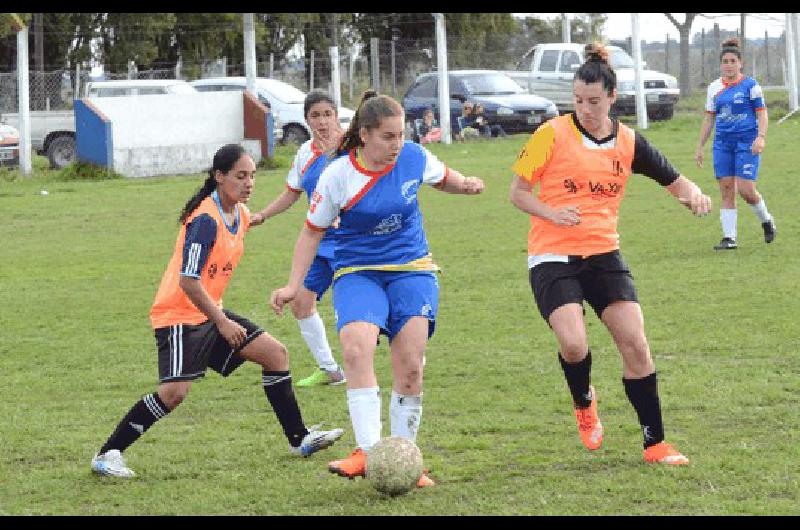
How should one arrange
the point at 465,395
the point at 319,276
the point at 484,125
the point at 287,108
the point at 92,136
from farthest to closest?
the point at 484,125 → the point at 287,108 → the point at 92,136 → the point at 319,276 → the point at 465,395

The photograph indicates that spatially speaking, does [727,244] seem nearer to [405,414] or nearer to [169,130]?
[405,414]

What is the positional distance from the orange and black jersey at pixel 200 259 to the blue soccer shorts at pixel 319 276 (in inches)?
68.1

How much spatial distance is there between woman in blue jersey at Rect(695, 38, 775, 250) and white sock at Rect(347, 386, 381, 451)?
8458mm

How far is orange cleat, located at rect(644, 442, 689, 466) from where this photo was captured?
21.4ft

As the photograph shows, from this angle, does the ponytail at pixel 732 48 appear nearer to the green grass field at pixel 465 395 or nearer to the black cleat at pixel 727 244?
the black cleat at pixel 727 244

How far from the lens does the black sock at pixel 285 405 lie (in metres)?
7.10

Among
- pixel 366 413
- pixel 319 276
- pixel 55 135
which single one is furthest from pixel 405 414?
pixel 55 135

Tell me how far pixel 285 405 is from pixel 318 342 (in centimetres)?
194

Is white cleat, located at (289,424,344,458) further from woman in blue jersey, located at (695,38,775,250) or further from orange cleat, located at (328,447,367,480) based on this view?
woman in blue jersey, located at (695,38,775,250)

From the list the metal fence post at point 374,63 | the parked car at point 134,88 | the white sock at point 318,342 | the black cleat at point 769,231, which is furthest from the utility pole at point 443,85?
the white sock at point 318,342

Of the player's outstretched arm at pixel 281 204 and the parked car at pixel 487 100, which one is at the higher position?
the parked car at pixel 487 100

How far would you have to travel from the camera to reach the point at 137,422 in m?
6.86
